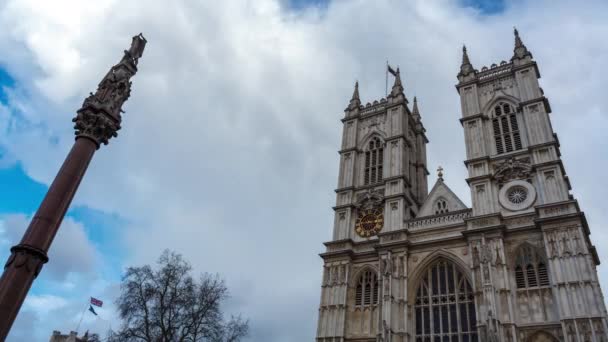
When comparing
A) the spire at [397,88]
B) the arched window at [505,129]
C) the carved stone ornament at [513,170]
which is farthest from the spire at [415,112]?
the carved stone ornament at [513,170]

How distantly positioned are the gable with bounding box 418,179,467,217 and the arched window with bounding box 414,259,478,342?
4.53m

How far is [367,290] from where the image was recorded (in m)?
32.5

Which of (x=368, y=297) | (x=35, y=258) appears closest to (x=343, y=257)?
(x=368, y=297)

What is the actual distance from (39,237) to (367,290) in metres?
24.7

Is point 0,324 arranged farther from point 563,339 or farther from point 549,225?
point 549,225

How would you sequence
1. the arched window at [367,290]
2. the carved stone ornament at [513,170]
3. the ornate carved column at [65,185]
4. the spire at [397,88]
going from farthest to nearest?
the spire at [397,88] < the arched window at [367,290] < the carved stone ornament at [513,170] < the ornate carved column at [65,185]

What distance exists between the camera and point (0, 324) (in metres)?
9.90

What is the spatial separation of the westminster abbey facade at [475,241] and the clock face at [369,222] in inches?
3.6

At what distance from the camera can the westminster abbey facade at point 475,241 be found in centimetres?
2598

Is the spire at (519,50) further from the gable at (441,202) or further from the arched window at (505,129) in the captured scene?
the gable at (441,202)

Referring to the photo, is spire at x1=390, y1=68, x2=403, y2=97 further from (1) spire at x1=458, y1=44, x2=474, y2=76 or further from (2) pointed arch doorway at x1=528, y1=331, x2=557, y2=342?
(2) pointed arch doorway at x1=528, y1=331, x2=557, y2=342

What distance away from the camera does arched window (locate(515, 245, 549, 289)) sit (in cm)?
2727

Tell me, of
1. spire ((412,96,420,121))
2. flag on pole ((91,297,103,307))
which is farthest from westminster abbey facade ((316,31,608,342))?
flag on pole ((91,297,103,307))

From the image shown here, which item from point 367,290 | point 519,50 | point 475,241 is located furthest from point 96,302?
point 519,50
